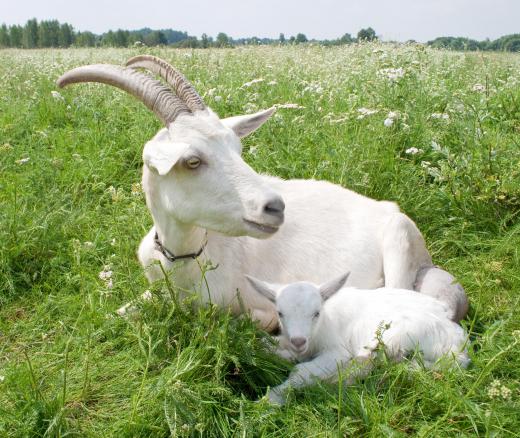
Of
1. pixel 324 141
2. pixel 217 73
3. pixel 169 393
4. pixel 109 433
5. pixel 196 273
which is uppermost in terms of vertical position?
pixel 217 73

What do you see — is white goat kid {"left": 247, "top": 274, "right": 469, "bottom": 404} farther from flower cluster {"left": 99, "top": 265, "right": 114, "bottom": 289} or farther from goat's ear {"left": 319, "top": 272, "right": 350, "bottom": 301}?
flower cluster {"left": 99, "top": 265, "right": 114, "bottom": 289}

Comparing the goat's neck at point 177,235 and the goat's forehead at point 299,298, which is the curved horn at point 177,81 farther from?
the goat's forehead at point 299,298

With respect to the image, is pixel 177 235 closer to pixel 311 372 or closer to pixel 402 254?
pixel 311 372

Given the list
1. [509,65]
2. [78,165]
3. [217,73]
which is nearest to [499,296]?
[78,165]

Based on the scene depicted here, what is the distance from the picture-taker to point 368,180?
4875mm

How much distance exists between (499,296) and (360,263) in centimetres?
90

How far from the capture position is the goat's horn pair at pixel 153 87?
3.01 meters

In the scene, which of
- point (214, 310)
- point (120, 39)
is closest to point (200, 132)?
point (214, 310)

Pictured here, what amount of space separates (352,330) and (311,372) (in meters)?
0.37

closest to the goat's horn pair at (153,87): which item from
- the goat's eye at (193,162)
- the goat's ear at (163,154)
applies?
the goat's ear at (163,154)

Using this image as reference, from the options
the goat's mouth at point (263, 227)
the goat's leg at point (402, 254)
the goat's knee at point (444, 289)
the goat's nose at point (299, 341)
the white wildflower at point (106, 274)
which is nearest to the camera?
the goat's mouth at point (263, 227)

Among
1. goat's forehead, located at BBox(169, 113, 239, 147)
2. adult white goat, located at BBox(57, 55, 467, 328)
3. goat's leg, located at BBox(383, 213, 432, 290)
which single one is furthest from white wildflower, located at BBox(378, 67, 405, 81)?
goat's forehead, located at BBox(169, 113, 239, 147)

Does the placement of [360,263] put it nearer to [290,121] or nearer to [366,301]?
[366,301]

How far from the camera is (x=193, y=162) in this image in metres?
2.79
